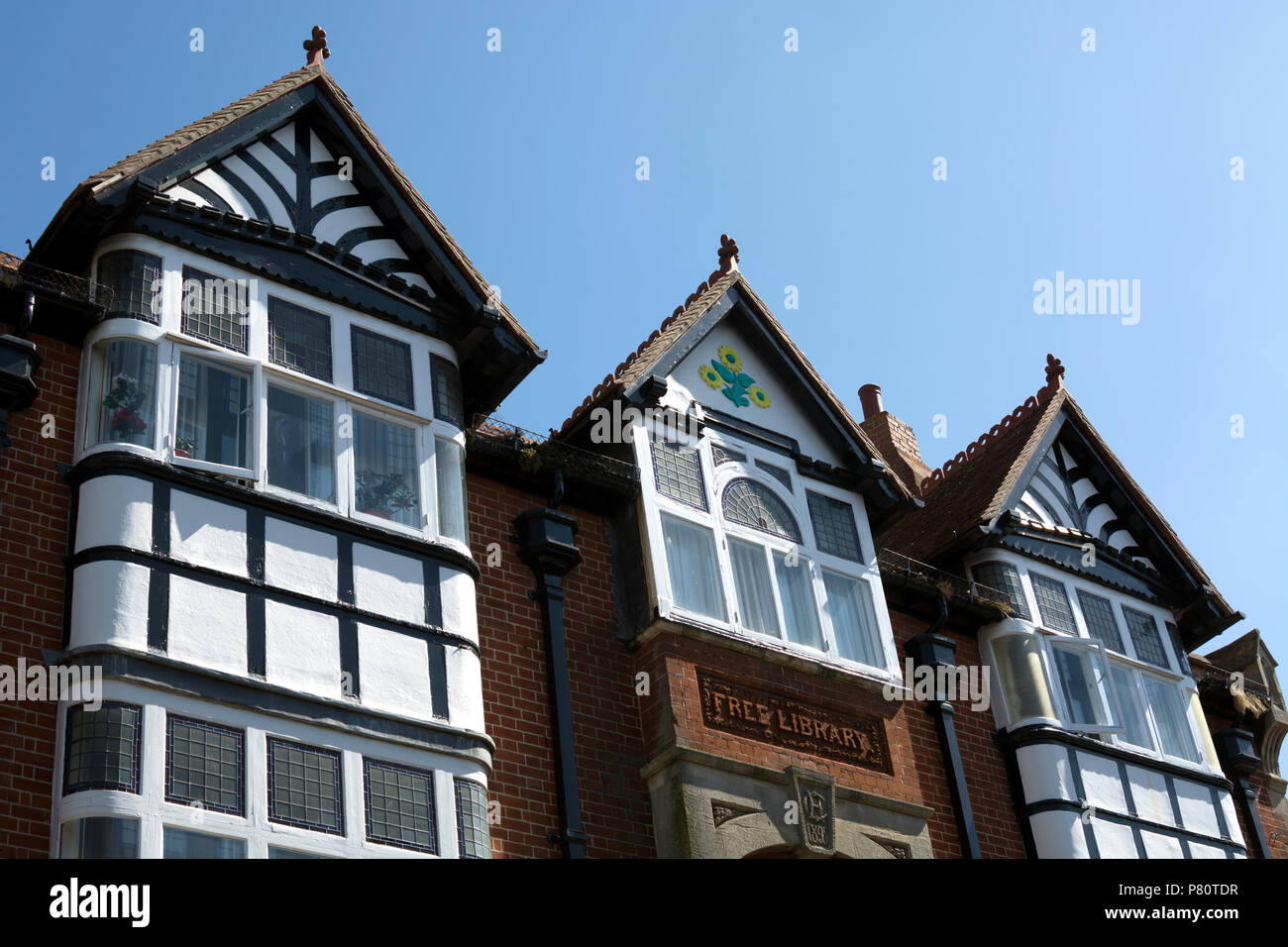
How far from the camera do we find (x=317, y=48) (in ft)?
62.1

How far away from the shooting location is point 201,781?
44.2 ft

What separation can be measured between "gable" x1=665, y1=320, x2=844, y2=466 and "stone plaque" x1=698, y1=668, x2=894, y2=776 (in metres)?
3.77

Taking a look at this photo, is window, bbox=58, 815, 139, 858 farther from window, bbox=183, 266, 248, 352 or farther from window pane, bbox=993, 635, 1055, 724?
window pane, bbox=993, 635, 1055, 724

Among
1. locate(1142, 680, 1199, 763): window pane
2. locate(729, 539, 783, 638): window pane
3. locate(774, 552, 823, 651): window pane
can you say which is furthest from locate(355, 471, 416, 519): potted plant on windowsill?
locate(1142, 680, 1199, 763): window pane

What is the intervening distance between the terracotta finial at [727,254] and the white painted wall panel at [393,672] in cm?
822

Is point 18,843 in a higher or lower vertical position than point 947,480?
lower

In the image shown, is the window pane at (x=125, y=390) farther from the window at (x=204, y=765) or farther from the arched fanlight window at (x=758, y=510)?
the arched fanlight window at (x=758, y=510)

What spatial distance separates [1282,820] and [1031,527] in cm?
632

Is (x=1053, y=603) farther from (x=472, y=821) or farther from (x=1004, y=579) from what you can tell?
(x=472, y=821)

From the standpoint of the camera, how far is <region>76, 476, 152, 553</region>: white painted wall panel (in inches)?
563
